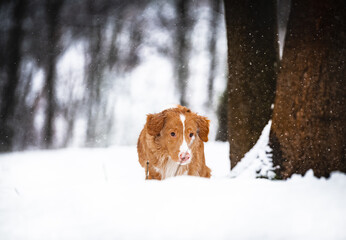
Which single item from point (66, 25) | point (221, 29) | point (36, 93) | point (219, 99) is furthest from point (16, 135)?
point (221, 29)

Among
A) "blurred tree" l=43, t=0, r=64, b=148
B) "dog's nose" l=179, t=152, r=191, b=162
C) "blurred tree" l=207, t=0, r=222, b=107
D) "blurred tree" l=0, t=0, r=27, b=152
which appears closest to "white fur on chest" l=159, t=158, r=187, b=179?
"dog's nose" l=179, t=152, r=191, b=162

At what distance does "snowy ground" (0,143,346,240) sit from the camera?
2.02 m

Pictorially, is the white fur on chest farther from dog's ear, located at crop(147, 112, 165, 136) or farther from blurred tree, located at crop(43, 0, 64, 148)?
blurred tree, located at crop(43, 0, 64, 148)

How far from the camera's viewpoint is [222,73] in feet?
45.9

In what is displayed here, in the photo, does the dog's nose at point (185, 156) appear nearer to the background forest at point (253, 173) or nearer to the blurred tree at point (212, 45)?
the background forest at point (253, 173)

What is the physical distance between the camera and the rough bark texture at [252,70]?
427cm

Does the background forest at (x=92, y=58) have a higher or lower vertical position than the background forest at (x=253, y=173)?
higher

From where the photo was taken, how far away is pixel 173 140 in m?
4.23

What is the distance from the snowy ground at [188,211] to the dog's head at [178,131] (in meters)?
1.06

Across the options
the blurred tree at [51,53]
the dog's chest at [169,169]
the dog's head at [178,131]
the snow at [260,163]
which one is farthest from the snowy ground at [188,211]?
the blurred tree at [51,53]

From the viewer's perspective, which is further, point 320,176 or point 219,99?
point 219,99

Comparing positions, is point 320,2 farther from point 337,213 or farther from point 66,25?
point 66,25

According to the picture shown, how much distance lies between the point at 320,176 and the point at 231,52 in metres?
2.37

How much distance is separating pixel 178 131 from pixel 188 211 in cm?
199
